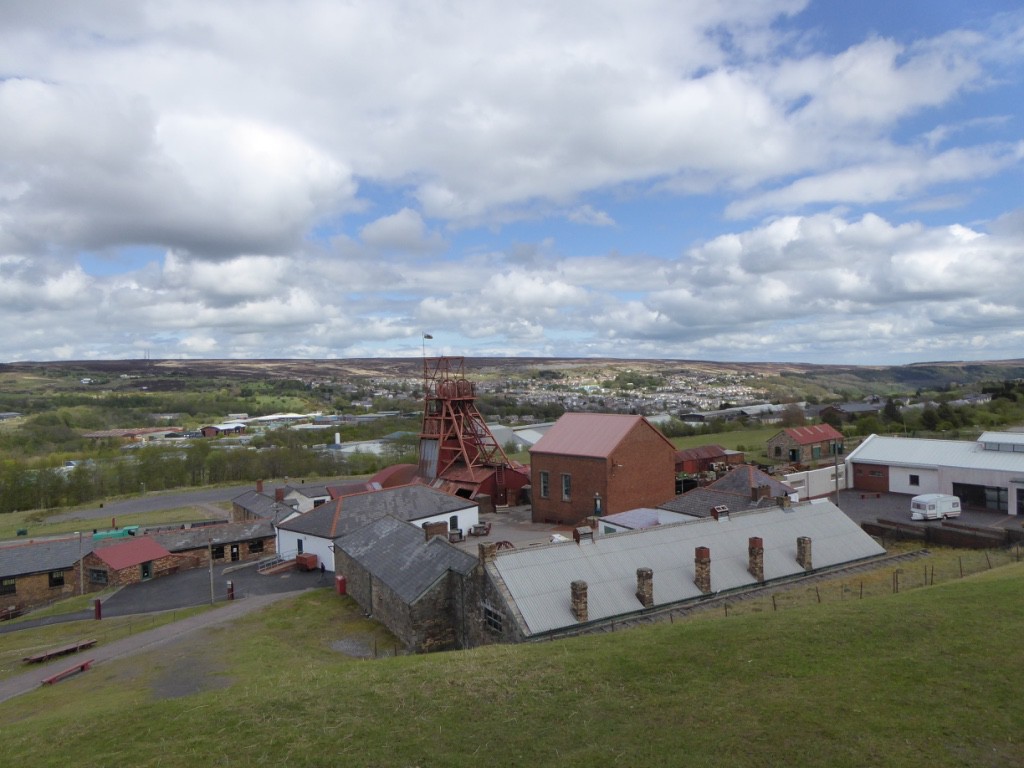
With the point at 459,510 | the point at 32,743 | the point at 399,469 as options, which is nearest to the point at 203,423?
the point at 399,469

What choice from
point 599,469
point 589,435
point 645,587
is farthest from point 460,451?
point 645,587

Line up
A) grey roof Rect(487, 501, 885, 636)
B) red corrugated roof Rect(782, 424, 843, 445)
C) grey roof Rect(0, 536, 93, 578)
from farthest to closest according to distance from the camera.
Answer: red corrugated roof Rect(782, 424, 843, 445)
grey roof Rect(0, 536, 93, 578)
grey roof Rect(487, 501, 885, 636)

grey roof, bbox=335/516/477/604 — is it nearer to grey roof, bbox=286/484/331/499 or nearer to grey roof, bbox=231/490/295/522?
grey roof, bbox=231/490/295/522

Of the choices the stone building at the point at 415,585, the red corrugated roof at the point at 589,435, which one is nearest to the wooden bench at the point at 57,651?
the stone building at the point at 415,585

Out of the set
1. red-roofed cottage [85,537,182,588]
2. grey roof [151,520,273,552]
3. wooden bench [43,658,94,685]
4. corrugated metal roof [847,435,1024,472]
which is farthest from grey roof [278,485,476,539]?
corrugated metal roof [847,435,1024,472]

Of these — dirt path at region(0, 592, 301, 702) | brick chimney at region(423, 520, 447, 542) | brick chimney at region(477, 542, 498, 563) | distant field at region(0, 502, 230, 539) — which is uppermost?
brick chimney at region(477, 542, 498, 563)

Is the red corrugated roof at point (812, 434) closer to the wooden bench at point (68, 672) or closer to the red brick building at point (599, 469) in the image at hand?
the red brick building at point (599, 469)
